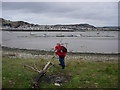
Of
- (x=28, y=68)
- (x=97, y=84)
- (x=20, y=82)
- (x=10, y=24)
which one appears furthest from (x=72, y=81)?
(x=10, y=24)

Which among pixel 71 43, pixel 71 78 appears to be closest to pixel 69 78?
pixel 71 78

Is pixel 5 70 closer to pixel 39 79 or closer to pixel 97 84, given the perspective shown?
pixel 39 79

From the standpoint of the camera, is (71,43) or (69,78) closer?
(69,78)

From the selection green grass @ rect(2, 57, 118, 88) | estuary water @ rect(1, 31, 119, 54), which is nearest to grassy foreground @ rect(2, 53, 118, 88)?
green grass @ rect(2, 57, 118, 88)

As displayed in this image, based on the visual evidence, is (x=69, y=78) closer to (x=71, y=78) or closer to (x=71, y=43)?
(x=71, y=78)

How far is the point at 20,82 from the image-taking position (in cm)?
1003

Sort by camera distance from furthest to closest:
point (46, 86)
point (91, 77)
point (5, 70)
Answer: point (5, 70) < point (91, 77) < point (46, 86)

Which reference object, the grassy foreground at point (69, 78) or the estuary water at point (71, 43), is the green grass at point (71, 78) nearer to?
the grassy foreground at point (69, 78)

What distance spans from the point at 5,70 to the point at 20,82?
2.80 m

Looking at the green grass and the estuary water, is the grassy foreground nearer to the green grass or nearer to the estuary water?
the green grass

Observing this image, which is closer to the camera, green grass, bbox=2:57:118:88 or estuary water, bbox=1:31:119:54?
green grass, bbox=2:57:118:88

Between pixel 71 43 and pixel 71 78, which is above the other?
pixel 71 43

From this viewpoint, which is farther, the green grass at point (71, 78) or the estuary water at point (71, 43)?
the estuary water at point (71, 43)

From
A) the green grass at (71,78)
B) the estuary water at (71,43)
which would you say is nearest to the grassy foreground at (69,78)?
the green grass at (71,78)
